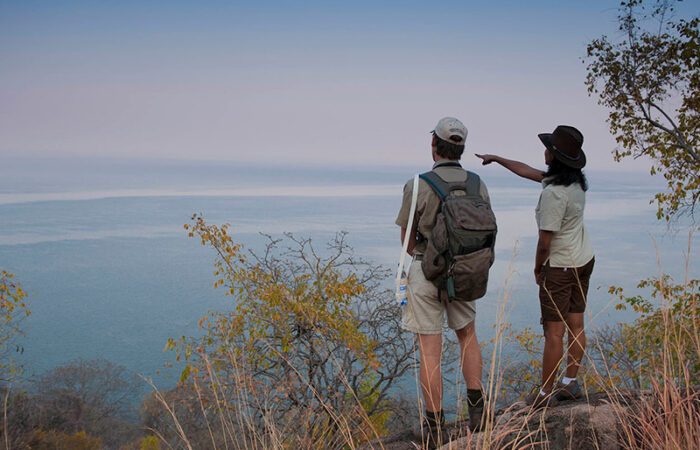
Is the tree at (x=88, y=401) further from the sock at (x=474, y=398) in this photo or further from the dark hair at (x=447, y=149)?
the dark hair at (x=447, y=149)

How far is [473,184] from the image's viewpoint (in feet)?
11.3

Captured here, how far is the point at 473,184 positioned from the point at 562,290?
1044 mm

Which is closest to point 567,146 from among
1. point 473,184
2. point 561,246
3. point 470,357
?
point 561,246

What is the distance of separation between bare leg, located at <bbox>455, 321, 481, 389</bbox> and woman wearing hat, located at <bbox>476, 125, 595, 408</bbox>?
45 cm

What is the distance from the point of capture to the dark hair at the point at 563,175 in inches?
145

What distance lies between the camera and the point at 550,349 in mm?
3854

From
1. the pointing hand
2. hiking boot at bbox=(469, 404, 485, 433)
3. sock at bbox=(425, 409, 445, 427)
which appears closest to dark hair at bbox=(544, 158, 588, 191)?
the pointing hand

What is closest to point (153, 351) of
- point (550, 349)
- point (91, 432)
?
point (91, 432)

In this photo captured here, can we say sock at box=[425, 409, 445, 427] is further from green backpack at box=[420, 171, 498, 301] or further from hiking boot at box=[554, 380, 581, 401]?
hiking boot at box=[554, 380, 581, 401]

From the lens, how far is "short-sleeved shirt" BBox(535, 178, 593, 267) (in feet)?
11.9

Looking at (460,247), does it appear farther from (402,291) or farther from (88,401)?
(88,401)

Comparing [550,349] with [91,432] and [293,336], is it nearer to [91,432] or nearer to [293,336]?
[293,336]

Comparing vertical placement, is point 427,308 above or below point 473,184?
below

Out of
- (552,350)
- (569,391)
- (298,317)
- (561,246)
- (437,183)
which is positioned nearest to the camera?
(437,183)
